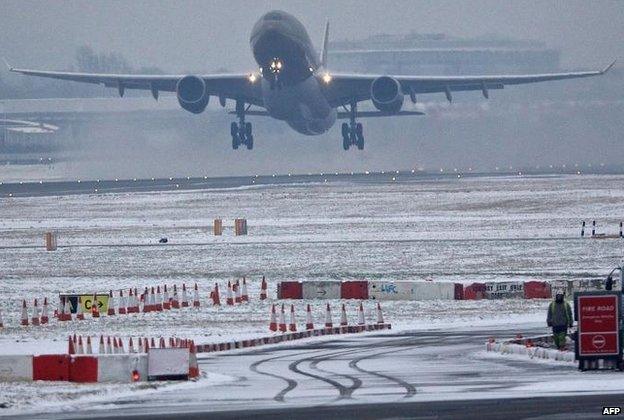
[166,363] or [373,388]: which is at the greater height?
[166,363]

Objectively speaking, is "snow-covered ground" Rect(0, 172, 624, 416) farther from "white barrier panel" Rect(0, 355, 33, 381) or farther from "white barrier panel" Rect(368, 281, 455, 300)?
"white barrier panel" Rect(0, 355, 33, 381)

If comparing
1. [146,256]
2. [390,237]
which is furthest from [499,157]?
[146,256]

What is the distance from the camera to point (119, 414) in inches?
770

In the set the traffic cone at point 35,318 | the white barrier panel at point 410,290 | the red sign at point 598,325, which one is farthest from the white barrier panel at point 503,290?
the red sign at point 598,325

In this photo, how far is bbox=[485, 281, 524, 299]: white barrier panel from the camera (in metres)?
36.8

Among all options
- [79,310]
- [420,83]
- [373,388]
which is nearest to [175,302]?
[79,310]

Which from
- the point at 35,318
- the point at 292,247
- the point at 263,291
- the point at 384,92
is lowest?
the point at 35,318

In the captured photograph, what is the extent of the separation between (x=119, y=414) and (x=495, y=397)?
Result: 16.3ft

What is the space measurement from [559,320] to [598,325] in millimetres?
2172

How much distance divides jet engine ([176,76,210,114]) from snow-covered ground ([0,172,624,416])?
5162 millimetres

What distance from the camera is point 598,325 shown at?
23.5m

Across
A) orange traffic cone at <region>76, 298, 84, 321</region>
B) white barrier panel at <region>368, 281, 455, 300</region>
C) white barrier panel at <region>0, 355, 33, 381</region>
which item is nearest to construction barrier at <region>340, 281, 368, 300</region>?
white barrier panel at <region>368, 281, 455, 300</region>

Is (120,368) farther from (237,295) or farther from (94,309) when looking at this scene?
(237,295)

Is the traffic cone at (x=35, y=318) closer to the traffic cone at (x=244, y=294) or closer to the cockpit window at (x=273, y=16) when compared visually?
the traffic cone at (x=244, y=294)
